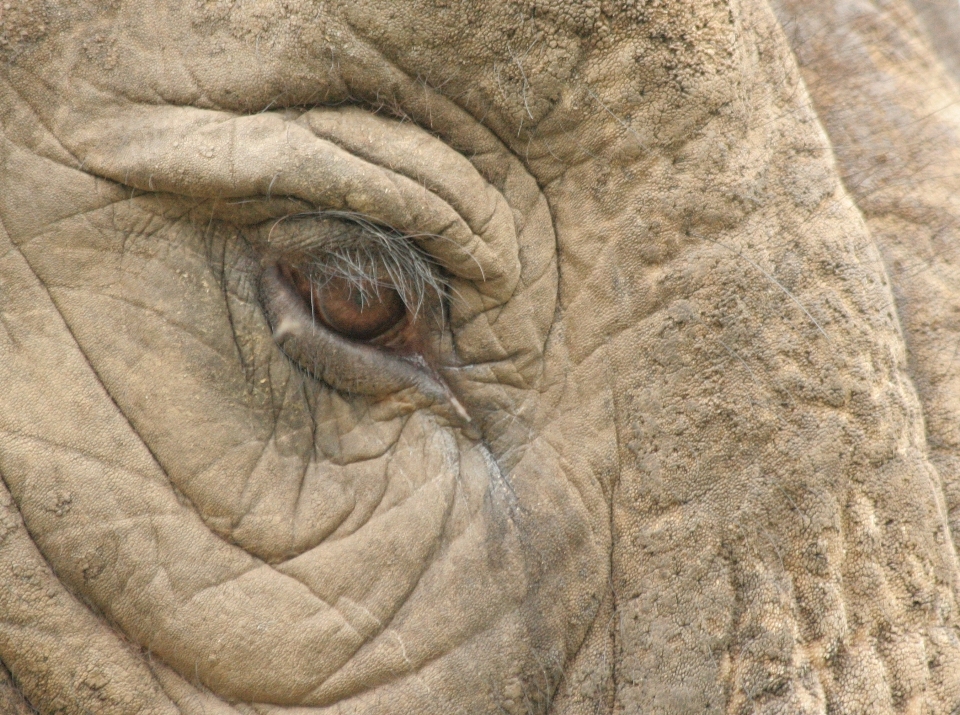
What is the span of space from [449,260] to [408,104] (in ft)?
1.11

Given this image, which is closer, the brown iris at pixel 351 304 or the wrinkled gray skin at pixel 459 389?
the wrinkled gray skin at pixel 459 389

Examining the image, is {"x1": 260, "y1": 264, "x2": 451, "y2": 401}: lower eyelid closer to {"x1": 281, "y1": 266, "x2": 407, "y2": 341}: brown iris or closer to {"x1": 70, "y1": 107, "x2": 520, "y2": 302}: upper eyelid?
{"x1": 281, "y1": 266, "x2": 407, "y2": 341}: brown iris

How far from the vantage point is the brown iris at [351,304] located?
2.07m

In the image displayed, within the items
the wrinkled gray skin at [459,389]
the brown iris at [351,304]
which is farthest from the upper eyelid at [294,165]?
the brown iris at [351,304]

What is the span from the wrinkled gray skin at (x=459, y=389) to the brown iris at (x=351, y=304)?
6cm

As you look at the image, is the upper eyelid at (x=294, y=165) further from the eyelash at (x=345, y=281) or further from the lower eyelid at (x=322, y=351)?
the lower eyelid at (x=322, y=351)

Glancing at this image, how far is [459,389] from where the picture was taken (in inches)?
84.7

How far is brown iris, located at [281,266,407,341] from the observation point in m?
2.07

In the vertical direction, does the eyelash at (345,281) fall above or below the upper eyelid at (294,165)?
below

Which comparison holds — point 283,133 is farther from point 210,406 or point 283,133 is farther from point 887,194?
point 887,194

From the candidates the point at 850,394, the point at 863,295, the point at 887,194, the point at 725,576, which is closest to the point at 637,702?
the point at 725,576

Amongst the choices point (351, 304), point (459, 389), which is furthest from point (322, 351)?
point (459, 389)

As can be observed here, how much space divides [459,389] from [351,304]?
30cm

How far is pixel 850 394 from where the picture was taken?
79.2 inches
